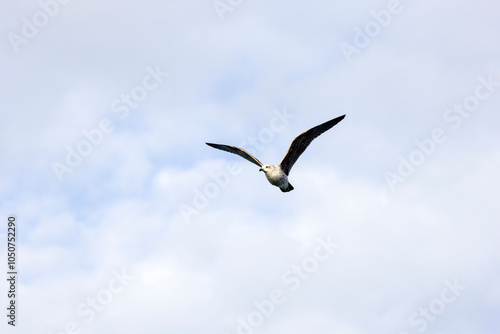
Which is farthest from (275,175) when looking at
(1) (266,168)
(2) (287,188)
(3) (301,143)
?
(3) (301,143)

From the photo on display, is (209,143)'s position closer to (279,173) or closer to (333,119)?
(279,173)

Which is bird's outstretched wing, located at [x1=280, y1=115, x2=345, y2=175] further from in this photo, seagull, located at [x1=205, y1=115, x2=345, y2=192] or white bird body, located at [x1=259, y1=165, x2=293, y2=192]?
white bird body, located at [x1=259, y1=165, x2=293, y2=192]

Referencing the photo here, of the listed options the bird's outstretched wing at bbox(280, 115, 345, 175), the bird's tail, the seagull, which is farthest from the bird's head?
the bird's tail

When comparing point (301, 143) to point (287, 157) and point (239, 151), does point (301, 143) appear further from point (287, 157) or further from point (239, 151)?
point (239, 151)

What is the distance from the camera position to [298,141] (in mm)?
46875

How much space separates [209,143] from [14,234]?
765 inches

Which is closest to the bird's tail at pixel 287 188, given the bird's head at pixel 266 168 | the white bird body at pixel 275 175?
the white bird body at pixel 275 175

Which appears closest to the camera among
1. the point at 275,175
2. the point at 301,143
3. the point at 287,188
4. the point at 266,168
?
the point at 275,175

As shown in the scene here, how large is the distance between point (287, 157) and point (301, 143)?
1.39 m

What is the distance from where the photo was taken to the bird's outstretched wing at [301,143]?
150 ft

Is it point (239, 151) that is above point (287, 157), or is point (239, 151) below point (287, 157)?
below

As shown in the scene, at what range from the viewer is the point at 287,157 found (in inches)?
1875

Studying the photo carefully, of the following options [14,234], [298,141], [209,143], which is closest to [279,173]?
[298,141]

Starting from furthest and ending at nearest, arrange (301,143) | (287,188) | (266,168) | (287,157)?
(287,188) → (287,157) → (301,143) → (266,168)
